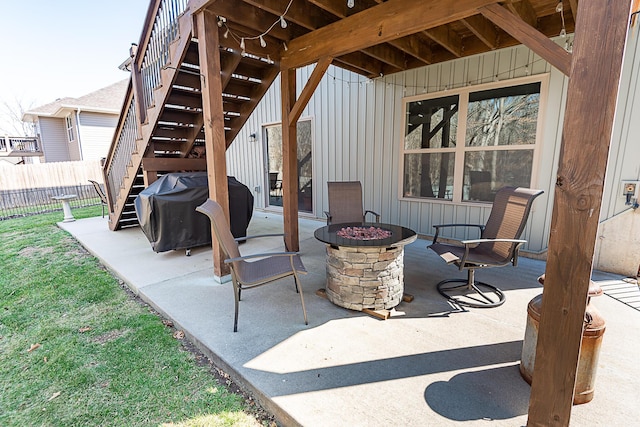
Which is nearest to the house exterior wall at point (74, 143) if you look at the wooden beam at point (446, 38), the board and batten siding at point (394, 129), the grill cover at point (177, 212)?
the board and batten siding at point (394, 129)

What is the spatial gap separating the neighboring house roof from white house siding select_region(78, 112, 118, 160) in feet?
1.58

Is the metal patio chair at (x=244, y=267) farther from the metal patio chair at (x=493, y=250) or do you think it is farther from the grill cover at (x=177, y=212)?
the grill cover at (x=177, y=212)

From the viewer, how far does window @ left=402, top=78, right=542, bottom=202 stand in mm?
3816

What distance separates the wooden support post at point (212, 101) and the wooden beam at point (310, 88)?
3.15 ft

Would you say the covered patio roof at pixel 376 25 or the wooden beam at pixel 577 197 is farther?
the covered patio roof at pixel 376 25

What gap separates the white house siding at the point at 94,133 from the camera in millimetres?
13500

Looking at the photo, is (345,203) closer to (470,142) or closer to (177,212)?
(470,142)

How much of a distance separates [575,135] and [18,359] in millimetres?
3719

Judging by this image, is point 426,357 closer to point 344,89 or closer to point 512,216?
point 512,216

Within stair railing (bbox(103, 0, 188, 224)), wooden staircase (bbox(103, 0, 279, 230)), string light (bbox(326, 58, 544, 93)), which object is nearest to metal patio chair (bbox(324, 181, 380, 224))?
wooden staircase (bbox(103, 0, 279, 230))

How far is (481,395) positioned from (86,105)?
1769 centimetres

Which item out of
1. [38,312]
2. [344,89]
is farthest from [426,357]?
[344,89]

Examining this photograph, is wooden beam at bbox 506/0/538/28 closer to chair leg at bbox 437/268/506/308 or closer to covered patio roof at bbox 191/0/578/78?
covered patio roof at bbox 191/0/578/78

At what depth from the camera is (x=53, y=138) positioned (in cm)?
1489
